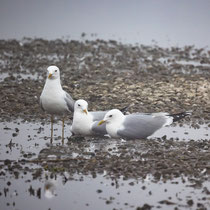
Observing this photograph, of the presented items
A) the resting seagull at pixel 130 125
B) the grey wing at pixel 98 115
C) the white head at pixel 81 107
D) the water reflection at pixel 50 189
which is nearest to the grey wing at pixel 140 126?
the resting seagull at pixel 130 125

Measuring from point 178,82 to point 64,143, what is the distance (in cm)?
533

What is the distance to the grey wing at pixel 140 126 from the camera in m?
10.8

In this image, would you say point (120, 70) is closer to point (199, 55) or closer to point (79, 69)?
point (79, 69)

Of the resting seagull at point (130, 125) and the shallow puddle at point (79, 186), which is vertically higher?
the resting seagull at point (130, 125)

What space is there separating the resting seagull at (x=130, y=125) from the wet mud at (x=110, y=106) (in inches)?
6.1

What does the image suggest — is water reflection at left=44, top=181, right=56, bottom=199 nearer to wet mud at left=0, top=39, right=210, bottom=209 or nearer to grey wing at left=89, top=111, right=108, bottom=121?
wet mud at left=0, top=39, right=210, bottom=209

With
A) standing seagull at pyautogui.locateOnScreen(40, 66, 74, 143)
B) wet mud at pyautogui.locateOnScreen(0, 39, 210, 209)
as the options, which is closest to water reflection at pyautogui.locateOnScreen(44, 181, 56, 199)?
wet mud at pyautogui.locateOnScreen(0, 39, 210, 209)

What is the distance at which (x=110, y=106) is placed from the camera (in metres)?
13.1

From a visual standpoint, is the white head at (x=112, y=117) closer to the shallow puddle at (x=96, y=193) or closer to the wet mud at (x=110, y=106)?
the wet mud at (x=110, y=106)

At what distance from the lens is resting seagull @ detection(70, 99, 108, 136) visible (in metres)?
11.0

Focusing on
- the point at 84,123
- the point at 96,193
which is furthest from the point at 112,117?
the point at 96,193

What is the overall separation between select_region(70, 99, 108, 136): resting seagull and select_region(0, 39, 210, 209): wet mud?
18 cm

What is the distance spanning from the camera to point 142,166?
29.9 feet

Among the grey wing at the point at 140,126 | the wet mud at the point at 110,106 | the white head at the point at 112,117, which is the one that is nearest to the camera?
the wet mud at the point at 110,106
